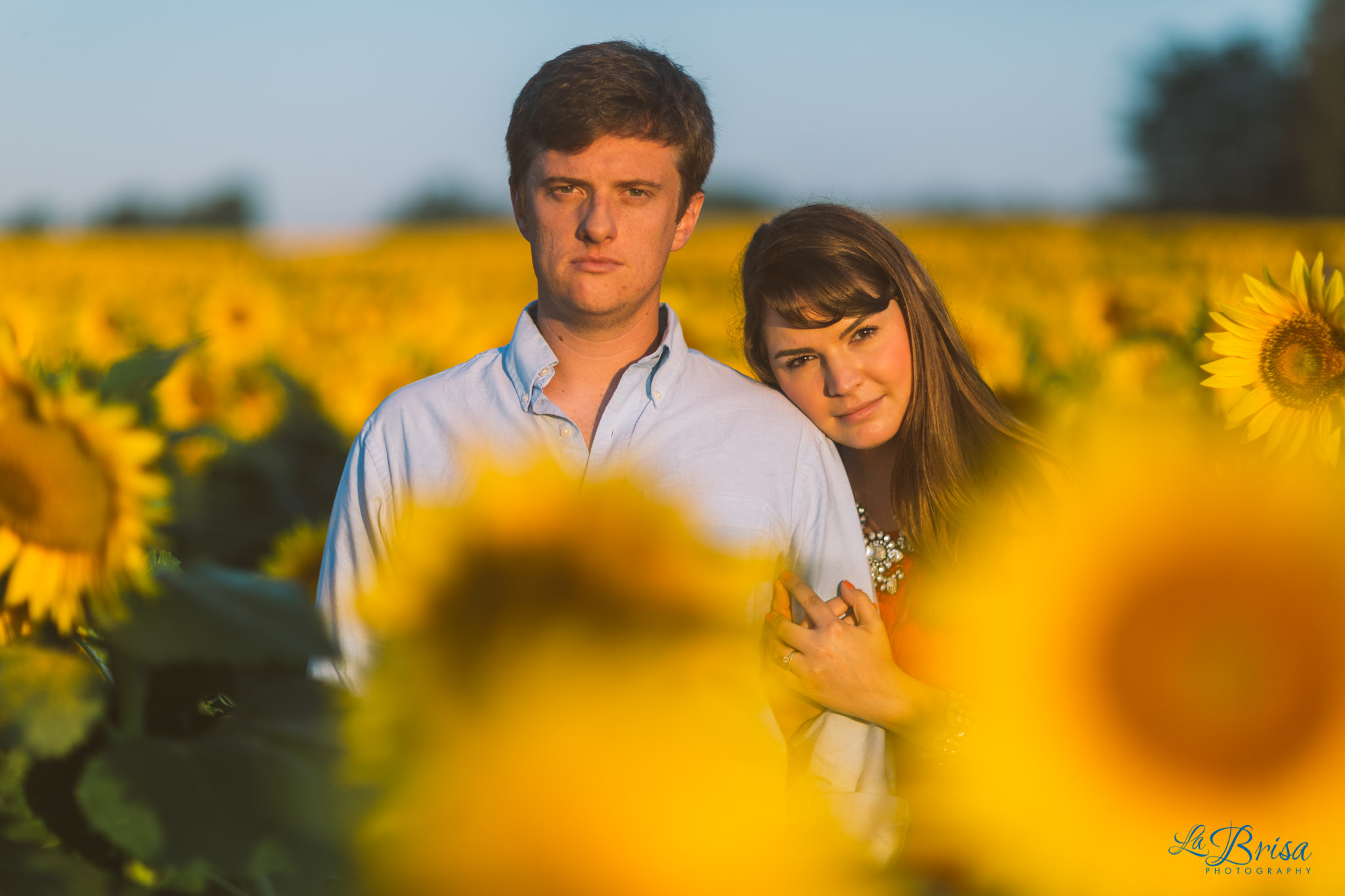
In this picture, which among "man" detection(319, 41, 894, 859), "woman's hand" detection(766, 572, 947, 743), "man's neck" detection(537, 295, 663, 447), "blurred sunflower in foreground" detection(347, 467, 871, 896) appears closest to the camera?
"blurred sunflower in foreground" detection(347, 467, 871, 896)

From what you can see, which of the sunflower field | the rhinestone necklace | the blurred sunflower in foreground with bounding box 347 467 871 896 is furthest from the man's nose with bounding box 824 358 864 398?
the blurred sunflower in foreground with bounding box 347 467 871 896

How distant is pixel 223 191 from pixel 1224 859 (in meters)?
47.8

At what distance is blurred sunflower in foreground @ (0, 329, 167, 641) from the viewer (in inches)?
26.6

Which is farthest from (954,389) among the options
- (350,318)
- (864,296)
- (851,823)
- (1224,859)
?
(350,318)

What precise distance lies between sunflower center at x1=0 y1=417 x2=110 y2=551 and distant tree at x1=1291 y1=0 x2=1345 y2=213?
40.2 m

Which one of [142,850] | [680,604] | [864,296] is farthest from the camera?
[864,296]

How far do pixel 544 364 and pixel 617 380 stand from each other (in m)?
0.14

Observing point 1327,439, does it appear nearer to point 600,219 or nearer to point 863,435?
point 863,435

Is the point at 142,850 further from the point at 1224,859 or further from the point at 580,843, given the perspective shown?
the point at 1224,859

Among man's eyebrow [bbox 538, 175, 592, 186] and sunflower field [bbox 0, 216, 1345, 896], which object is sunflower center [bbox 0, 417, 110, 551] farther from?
man's eyebrow [bbox 538, 175, 592, 186]

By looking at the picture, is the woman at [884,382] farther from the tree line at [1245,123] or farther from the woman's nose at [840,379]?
the tree line at [1245,123]

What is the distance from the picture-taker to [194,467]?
4.55 meters

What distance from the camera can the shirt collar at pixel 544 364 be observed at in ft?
6.45

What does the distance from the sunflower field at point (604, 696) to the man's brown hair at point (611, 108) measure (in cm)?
89
